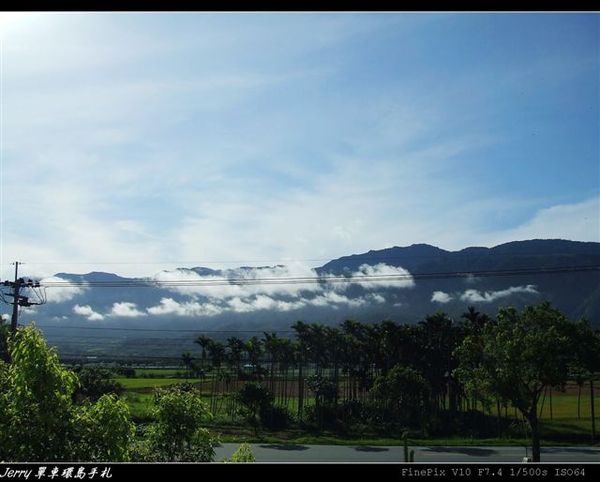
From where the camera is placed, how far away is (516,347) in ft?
62.0

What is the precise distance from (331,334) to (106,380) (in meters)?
21.7

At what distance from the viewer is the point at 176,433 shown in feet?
22.2

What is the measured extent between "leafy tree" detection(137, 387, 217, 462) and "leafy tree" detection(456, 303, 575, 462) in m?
14.0

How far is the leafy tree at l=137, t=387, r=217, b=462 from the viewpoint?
6676 mm

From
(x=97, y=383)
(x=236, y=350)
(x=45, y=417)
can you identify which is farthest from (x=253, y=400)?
(x=45, y=417)

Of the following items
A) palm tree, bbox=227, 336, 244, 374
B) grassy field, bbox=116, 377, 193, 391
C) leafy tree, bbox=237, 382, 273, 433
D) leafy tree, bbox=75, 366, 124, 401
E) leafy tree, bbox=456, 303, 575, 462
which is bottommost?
grassy field, bbox=116, 377, 193, 391

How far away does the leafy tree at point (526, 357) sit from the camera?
18.0 metres

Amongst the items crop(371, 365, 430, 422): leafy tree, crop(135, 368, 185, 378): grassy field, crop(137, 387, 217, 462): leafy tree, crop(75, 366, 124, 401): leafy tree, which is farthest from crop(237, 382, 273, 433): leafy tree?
crop(137, 387, 217, 462): leafy tree

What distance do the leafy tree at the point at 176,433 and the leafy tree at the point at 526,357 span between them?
1404 centimetres

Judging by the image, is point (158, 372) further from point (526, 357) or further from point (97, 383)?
point (526, 357)

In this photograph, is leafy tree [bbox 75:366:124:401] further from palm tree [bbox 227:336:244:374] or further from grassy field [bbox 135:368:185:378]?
grassy field [bbox 135:368:185:378]
